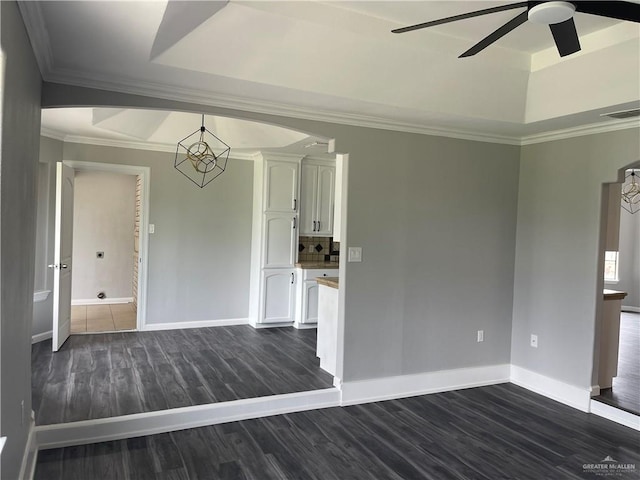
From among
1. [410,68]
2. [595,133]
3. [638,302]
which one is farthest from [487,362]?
[638,302]

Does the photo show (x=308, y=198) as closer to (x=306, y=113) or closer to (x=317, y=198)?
(x=317, y=198)

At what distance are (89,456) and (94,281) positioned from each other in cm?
530

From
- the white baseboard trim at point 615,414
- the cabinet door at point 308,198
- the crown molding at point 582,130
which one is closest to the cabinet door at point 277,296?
the cabinet door at point 308,198

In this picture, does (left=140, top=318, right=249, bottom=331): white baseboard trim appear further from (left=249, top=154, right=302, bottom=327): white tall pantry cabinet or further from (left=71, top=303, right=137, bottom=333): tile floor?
(left=71, top=303, right=137, bottom=333): tile floor

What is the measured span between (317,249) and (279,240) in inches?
32.2

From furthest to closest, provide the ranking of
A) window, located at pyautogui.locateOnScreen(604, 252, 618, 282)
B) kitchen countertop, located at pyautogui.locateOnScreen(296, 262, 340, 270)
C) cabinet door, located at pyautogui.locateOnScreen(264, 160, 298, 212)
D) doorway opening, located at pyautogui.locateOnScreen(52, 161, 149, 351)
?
window, located at pyautogui.locateOnScreen(604, 252, 618, 282), doorway opening, located at pyautogui.locateOnScreen(52, 161, 149, 351), kitchen countertop, located at pyautogui.locateOnScreen(296, 262, 340, 270), cabinet door, located at pyautogui.locateOnScreen(264, 160, 298, 212)

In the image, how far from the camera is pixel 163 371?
4.27 metres

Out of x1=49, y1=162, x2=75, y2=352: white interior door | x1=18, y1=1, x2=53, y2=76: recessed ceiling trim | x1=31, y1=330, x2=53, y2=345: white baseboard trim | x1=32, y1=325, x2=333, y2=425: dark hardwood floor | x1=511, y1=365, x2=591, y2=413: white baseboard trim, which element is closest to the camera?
x1=18, y1=1, x2=53, y2=76: recessed ceiling trim

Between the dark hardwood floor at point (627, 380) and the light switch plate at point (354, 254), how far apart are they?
2292 millimetres

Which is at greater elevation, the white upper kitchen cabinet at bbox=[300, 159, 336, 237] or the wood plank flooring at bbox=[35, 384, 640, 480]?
the white upper kitchen cabinet at bbox=[300, 159, 336, 237]

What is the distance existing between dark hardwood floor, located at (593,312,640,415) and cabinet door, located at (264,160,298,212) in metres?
4.03

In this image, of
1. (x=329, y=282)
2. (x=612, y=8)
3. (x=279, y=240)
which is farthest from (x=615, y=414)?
(x=279, y=240)

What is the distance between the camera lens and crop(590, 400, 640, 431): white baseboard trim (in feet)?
11.8

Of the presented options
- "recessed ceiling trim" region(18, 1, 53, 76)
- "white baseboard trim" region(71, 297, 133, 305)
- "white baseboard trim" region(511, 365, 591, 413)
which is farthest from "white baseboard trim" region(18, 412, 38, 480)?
"white baseboard trim" region(71, 297, 133, 305)
